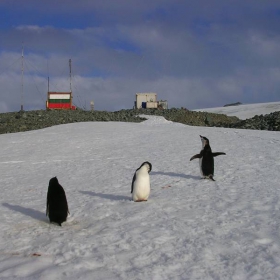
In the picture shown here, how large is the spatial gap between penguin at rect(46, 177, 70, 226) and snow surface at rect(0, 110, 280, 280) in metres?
0.13

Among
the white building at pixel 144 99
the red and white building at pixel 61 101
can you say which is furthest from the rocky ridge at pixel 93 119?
the white building at pixel 144 99

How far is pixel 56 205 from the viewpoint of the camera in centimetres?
579

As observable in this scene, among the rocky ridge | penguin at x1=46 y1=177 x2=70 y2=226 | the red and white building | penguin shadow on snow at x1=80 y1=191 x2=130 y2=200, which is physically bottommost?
penguin shadow on snow at x1=80 y1=191 x2=130 y2=200

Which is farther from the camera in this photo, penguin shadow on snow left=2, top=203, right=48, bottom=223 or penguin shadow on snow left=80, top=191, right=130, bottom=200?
penguin shadow on snow left=80, top=191, right=130, bottom=200

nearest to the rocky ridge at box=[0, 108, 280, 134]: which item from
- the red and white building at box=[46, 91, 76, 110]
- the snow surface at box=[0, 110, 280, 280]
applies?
the red and white building at box=[46, 91, 76, 110]

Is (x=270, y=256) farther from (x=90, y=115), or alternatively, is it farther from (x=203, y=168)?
(x=90, y=115)

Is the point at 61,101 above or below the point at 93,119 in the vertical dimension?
above

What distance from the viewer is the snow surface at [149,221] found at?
13.3 ft

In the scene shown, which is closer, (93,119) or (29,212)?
(29,212)

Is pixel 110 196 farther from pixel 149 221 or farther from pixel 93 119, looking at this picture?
pixel 93 119

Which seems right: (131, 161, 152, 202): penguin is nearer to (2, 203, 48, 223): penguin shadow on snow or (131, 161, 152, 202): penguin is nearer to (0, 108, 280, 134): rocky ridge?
(2, 203, 48, 223): penguin shadow on snow

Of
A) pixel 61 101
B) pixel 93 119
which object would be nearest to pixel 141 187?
pixel 93 119

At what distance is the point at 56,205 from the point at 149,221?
1.35 m

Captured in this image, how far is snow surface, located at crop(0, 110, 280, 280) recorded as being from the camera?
4.05m
